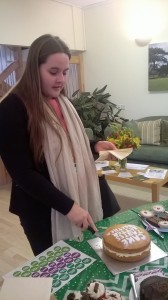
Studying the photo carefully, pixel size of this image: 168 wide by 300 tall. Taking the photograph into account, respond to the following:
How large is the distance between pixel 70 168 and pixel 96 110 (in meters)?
3.64

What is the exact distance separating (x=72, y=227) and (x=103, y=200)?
26 cm

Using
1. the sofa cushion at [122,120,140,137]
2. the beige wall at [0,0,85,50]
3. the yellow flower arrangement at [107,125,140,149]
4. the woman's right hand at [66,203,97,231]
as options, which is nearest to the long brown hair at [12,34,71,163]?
the woman's right hand at [66,203,97,231]

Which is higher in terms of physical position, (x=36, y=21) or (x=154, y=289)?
(x=36, y=21)

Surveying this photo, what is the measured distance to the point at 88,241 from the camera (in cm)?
99

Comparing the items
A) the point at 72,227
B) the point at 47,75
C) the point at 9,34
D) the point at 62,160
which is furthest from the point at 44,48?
the point at 9,34

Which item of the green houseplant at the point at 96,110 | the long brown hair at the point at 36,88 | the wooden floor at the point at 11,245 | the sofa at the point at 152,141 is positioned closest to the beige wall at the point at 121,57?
the green houseplant at the point at 96,110

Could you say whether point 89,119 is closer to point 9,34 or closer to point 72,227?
point 9,34

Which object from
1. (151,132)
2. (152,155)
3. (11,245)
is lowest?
(11,245)

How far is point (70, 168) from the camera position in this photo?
1082mm

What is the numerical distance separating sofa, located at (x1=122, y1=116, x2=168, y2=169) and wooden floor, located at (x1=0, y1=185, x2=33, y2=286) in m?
1.88

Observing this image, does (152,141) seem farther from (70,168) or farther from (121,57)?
(70,168)

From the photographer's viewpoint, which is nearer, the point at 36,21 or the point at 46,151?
the point at 46,151

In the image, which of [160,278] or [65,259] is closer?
[160,278]

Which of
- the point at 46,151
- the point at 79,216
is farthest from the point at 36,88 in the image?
the point at 79,216
